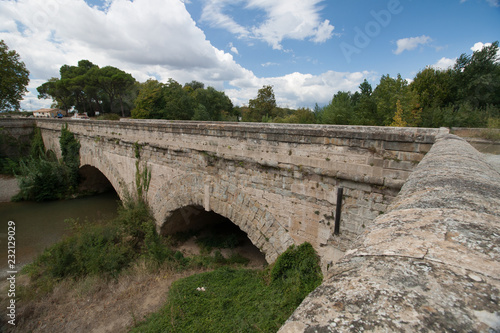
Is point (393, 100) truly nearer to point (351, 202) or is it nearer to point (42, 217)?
point (351, 202)

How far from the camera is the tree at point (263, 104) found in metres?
33.9

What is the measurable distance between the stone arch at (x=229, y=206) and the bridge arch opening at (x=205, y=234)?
58 cm

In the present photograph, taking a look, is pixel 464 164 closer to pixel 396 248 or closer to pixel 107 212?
pixel 396 248

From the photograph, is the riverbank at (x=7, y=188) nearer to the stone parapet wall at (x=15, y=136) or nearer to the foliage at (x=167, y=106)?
the stone parapet wall at (x=15, y=136)

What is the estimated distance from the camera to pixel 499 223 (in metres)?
1.19

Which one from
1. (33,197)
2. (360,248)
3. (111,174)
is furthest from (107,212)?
(360,248)

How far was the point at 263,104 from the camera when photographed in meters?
33.9

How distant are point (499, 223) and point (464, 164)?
4.86 ft

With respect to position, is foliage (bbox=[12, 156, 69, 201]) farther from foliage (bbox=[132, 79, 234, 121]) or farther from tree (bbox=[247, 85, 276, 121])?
tree (bbox=[247, 85, 276, 121])

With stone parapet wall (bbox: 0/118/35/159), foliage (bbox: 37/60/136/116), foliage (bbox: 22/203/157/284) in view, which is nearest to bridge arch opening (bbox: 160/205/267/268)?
foliage (bbox: 22/203/157/284)

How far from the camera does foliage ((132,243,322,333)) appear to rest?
527 cm

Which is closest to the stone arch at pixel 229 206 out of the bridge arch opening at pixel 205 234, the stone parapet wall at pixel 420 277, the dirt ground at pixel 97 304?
the bridge arch opening at pixel 205 234

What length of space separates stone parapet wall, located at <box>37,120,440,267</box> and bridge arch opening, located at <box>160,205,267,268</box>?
0.59 metres

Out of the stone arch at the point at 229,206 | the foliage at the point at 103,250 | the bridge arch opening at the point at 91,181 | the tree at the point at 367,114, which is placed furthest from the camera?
the tree at the point at 367,114
